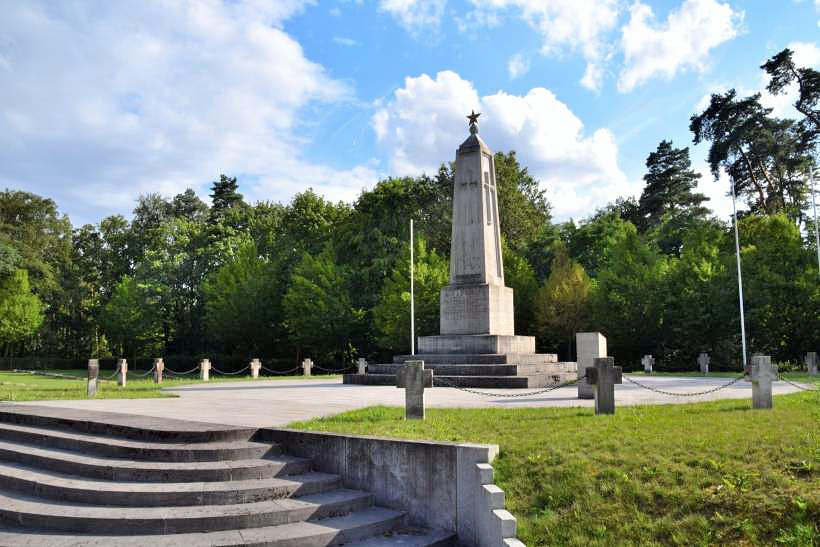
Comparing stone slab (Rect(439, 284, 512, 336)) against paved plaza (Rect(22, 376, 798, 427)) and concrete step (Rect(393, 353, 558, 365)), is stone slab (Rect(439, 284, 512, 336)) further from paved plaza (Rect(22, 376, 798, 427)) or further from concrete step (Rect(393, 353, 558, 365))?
paved plaza (Rect(22, 376, 798, 427))

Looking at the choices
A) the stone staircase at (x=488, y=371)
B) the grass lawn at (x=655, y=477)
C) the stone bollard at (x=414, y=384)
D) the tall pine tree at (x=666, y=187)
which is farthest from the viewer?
the tall pine tree at (x=666, y=187)

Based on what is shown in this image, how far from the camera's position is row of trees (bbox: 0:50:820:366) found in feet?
103

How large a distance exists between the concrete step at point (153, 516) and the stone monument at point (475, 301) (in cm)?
1201

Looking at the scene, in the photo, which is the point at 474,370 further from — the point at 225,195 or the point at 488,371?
the point at 225,195

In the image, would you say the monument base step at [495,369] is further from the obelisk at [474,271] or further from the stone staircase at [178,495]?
the stone staircase at [178,495]

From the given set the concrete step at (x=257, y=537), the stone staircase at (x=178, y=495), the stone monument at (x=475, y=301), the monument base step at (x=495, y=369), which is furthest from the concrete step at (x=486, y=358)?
the concrete step at (x=257, y=537)

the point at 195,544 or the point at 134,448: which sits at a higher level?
the point at 134,448

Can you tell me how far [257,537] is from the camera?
5.59 metres

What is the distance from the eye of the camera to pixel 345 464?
23.8 feet

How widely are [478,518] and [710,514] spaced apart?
211 cm

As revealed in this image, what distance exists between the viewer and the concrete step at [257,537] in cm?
539

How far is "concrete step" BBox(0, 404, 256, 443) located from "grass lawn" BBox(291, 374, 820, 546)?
1178 mm

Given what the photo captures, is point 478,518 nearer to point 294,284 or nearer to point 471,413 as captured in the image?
point 471,413

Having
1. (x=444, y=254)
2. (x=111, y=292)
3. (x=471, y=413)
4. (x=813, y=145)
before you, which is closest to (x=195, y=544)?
(x=471, y=413)
